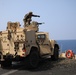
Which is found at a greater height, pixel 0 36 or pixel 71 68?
pixel 0 36

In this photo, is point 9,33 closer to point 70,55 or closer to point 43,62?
point 43,62

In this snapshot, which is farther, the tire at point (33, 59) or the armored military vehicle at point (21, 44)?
the tire at point (33, 59)

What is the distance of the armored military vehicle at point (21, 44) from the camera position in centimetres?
1634

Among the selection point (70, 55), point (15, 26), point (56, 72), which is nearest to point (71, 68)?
point (56, 72)

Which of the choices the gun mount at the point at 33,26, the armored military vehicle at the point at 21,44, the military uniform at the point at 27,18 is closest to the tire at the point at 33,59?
the armored military vehicle at the point at 21,44

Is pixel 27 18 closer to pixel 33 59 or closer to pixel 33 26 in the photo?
pixel 33 26

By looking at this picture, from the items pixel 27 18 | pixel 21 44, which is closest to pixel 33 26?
pixel 27 18

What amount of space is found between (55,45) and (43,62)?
72.5 inches

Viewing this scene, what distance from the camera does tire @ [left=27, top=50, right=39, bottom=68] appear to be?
16.6 m

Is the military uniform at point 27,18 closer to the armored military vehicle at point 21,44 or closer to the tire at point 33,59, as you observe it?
the armored military vehicle at point 21,44

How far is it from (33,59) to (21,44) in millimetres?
1228

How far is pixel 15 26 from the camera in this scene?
17750mm

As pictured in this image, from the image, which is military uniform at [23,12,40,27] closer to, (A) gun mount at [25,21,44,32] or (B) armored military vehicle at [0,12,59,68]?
(A) gun mount at [25,21,44,32]

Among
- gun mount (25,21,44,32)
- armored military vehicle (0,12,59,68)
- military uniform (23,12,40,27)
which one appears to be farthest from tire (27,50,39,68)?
military uniform (23,12,40,27)
